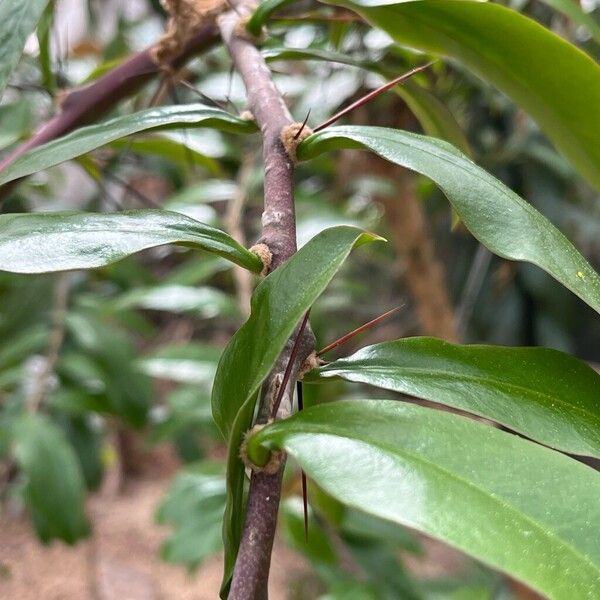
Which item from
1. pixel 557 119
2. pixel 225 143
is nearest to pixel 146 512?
pixel 225 143

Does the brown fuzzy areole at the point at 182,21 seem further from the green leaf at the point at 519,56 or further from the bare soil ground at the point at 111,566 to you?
the bare soil ground at the point at 111,566

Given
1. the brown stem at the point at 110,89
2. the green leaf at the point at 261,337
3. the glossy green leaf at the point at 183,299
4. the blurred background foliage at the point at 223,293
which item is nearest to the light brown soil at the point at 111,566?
the blurred background foliage at the point at 223,293

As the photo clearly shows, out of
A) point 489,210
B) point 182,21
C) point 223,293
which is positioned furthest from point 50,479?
Result: point 489,210

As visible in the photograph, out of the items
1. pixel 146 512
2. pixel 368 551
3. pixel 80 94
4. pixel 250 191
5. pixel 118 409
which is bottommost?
pixel 146 512

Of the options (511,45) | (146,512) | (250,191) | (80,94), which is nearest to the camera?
(511,45)

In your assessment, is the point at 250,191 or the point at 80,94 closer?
the point at 80,94

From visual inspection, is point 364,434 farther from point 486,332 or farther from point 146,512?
point 146,512
